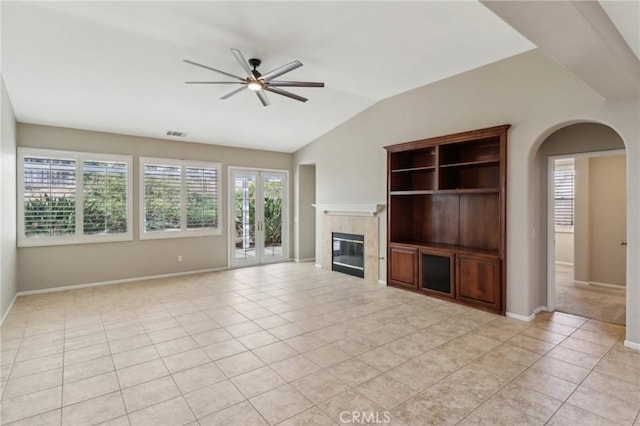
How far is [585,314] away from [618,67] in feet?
10.6

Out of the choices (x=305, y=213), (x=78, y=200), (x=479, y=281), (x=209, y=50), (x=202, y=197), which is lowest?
(x=479, y=281)

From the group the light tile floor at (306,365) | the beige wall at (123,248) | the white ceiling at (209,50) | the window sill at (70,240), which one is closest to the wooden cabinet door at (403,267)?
the light tile floor at (306,365)

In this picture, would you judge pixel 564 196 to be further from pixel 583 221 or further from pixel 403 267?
pixel 403 267

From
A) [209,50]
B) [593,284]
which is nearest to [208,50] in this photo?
[209,50]

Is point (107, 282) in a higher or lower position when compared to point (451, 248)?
lower

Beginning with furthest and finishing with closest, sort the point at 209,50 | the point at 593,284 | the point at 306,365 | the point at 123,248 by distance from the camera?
the point at 123,248, the point at 593,284, the point at 209,50, the point at 306,365

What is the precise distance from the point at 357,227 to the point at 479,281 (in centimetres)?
260

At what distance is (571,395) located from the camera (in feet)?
8.34

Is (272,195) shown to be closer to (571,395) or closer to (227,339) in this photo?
(227,339)

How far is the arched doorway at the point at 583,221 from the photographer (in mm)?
4352

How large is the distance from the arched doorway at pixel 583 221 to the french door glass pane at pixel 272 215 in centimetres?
551

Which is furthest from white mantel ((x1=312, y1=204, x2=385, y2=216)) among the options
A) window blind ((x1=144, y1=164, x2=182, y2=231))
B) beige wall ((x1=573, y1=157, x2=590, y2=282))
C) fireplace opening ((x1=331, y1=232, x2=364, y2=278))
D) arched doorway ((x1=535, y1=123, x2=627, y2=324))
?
beige wall ((x1=573, y1=157, x2=590, y2=282))

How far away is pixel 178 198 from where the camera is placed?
6.78 meters

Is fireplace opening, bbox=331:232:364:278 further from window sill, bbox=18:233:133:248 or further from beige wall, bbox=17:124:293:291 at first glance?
window sill, bbox=18:233:133:248
